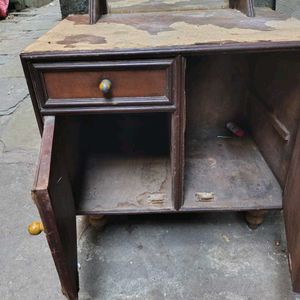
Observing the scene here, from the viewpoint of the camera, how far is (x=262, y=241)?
1185mm

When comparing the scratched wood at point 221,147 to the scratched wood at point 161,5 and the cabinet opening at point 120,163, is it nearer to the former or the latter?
the cabinet opening at point 120,163

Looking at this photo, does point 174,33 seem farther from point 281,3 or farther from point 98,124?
point 281,3

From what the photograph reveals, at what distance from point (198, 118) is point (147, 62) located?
0.74 meters

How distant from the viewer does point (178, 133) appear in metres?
0.89

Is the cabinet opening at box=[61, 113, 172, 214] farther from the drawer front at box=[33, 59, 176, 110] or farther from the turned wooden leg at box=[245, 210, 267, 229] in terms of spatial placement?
the turned wooden leg at box=[245, 210, 267, 229]

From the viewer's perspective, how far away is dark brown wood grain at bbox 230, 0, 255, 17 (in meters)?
1.08

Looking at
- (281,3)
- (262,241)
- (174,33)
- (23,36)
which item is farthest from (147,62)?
(23,36)

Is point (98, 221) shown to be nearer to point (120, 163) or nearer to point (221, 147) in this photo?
point (120, 163)

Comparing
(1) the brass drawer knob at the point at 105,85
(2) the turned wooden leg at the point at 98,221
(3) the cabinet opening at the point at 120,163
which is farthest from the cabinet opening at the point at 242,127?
(1) the brass drawer knob at the point at 105,85

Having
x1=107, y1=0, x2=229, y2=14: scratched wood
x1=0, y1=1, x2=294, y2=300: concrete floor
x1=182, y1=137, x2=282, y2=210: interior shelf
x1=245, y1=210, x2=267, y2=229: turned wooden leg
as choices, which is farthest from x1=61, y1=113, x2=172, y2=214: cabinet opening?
x1=107, y1=0, x2=229, y2=14: scratched wood

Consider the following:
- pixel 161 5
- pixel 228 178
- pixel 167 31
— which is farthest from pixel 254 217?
pixel 161 5

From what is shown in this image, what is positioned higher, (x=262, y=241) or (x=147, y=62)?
(x=147, y=62)

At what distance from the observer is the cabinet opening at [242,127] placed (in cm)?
102

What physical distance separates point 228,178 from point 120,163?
17.1 inches
